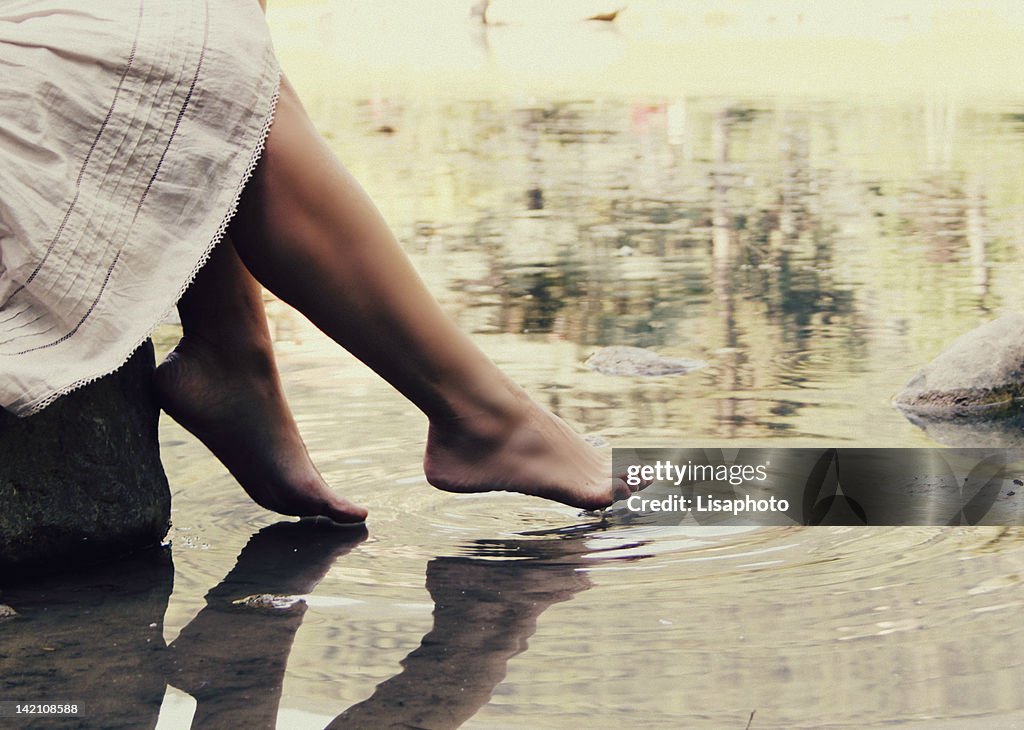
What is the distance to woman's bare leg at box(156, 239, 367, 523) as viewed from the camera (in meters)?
2.80

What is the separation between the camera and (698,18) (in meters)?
26.0

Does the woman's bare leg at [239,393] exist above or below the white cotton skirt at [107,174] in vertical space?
below

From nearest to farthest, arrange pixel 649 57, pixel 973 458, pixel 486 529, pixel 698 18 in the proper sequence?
pixel 486 529
pixel 973 458
pixel 649 57
pixel 698 18

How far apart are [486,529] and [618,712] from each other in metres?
0.86

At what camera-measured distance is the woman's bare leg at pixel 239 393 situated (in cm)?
280

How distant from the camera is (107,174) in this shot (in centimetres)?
236

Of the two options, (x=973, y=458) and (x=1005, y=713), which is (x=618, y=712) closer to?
(x=1005, y=713)

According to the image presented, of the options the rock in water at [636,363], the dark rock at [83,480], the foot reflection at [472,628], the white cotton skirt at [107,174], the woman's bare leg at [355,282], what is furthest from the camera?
the rock in water at [636,363]

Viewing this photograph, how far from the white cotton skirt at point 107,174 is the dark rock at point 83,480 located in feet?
0.83

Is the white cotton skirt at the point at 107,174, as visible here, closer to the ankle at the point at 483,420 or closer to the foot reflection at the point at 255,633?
the foot reflection at the point at 255,633

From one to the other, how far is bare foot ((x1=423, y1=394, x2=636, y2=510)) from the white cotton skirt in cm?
54

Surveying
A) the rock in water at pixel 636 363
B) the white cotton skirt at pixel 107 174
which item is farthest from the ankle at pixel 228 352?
the rock in water at pixel 636 363

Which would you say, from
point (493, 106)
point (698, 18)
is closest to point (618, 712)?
point (493, 106)

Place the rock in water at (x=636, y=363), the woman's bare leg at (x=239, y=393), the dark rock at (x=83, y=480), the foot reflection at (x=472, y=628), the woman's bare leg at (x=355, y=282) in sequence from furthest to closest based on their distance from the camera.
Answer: the rock in water at (x=636, y=363), the woman's bare leg at (x=239, y=393), the dark rock at (x=83, y=480), the woman's bare leg at (x=355, y=282), the foot reflection at (x=472, y=628)
